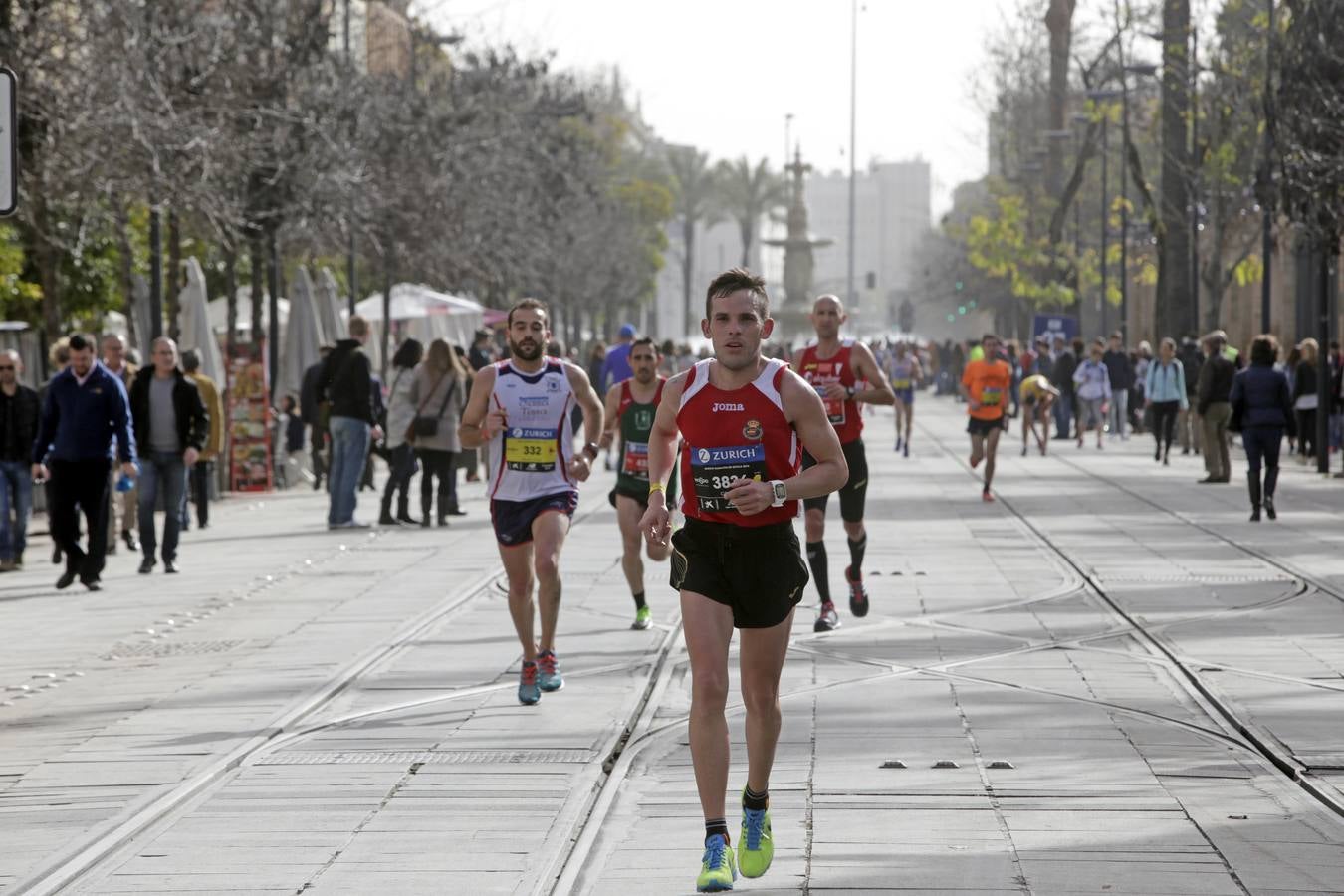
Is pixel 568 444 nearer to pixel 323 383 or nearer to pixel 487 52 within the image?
pixel 323 383

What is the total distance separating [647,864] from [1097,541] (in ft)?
41.9

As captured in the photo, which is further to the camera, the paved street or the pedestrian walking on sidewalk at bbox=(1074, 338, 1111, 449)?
the pedestrian walking on sidewalk at bbox=(1074, 338, 1111, 449)

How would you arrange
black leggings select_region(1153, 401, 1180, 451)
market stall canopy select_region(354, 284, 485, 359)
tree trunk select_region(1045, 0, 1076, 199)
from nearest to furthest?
black leggings select_region(1153, 401, 1180, 451)
market stall canopy select_region(354, 284, 485, 359)
tree trunk select_region(1045, 0, 1076, 199)

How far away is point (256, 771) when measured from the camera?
841 cm

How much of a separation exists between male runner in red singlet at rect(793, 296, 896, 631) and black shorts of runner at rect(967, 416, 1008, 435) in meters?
11.6

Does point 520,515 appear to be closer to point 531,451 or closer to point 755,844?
point 531,451

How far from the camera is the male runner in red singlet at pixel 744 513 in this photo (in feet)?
21.4

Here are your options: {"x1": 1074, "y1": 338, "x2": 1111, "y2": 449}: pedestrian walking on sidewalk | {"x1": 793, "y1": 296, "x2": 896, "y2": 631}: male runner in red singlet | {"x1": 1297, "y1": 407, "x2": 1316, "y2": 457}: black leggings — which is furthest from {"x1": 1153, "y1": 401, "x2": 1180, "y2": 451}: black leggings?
{"x1": 793, "y1": 296, "x2": 896, "y2": 631}: male runner in red singlet

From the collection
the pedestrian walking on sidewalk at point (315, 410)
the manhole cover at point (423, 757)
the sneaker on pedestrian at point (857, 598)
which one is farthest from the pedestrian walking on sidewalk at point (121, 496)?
the manhole cover at point (423, 757)

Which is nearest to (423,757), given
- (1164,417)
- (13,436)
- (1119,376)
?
(13,436)

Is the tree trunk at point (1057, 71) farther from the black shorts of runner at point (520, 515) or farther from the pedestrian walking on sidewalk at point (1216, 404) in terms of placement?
the black shorts of runner at point (520, 515)

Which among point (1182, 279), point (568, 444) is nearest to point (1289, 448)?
point (1182, 279)

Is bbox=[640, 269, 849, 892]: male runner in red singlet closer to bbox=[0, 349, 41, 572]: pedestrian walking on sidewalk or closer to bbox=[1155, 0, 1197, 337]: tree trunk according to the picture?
bbox=[0, 349, 41, 572]: pedestrian walking on sidewalk

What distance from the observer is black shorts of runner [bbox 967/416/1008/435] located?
2452 centimetres
